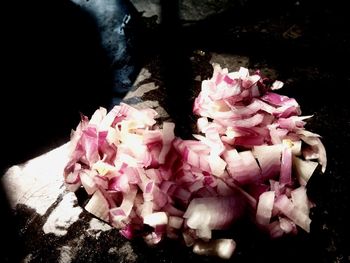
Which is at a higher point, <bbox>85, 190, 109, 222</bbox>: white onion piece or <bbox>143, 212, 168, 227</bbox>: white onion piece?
<bbox>143, 212, 168, 227</bbox>: white onion piece

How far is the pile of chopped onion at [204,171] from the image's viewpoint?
1.30m

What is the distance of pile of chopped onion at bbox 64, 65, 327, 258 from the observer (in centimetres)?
130

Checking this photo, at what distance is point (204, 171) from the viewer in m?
1.40

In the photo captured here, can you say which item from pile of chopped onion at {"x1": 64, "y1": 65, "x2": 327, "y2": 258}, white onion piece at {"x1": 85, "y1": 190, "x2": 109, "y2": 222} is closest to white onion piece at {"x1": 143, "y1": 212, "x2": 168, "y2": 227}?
pile of chopped onion at {"x1": 64, "y1": 65, "x2": 327, "y2": 258}

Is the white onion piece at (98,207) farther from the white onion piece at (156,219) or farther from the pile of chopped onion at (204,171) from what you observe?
the white onion piece at (156,219)

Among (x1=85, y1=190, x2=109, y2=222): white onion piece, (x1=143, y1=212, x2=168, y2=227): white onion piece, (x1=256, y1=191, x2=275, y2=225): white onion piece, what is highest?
(x1=256, y1=191, x2=275, y2=225): white onion piece

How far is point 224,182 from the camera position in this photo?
1363 mm

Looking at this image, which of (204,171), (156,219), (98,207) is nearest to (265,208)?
(204,171)

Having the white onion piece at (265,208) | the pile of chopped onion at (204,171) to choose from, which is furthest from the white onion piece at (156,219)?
the white onion piece at (265,208)

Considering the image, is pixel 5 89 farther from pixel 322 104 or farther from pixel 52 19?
pixel 322 104

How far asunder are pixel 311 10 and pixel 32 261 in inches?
86.6

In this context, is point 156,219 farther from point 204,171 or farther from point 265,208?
point 265,208

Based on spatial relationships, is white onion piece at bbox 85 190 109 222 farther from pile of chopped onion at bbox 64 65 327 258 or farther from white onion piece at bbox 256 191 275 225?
white onion piece at bbox 256 191 275 225

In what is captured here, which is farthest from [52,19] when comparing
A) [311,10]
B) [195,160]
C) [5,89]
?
[311,10]
